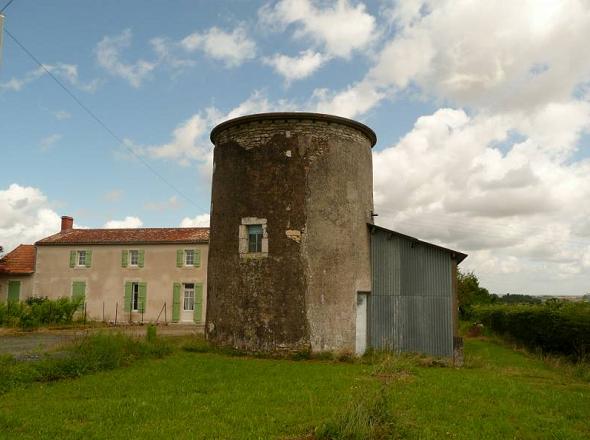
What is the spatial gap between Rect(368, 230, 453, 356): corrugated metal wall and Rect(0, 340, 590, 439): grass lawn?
1708 millimetres

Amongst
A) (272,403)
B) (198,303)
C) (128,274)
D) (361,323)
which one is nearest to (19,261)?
(128,274)

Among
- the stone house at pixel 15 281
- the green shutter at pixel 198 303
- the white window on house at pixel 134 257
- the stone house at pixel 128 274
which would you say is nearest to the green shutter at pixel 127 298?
the stone house at pixel 128 274

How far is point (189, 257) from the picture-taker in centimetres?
2741

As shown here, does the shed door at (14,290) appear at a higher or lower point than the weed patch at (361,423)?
higher

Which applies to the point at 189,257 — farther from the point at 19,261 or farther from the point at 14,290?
the point at 19,261

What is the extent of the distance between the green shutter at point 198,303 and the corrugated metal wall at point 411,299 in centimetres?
1453

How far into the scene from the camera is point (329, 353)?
13617 mm

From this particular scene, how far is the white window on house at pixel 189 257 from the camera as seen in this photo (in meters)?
27.3

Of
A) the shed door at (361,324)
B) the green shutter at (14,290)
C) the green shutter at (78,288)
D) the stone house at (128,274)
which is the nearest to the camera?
the shed door at (361,324)

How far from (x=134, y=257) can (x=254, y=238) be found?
618 inches

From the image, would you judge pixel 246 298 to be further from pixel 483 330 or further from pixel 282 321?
pixel 483 330

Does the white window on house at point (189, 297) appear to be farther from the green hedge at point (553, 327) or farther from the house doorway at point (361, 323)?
the green hedge at point (553, 327)

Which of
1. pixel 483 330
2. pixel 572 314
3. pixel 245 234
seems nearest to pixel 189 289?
pixel 245 234

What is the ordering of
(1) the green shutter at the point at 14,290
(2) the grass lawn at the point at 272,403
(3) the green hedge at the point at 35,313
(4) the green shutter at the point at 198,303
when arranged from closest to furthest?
(2) the grass lawn at the point at 272,403 < (3) the green hedge at the point at 35,313 < (4) the green shutter at the point at 198,303 < (1) the green shutter at the point at 14,290
